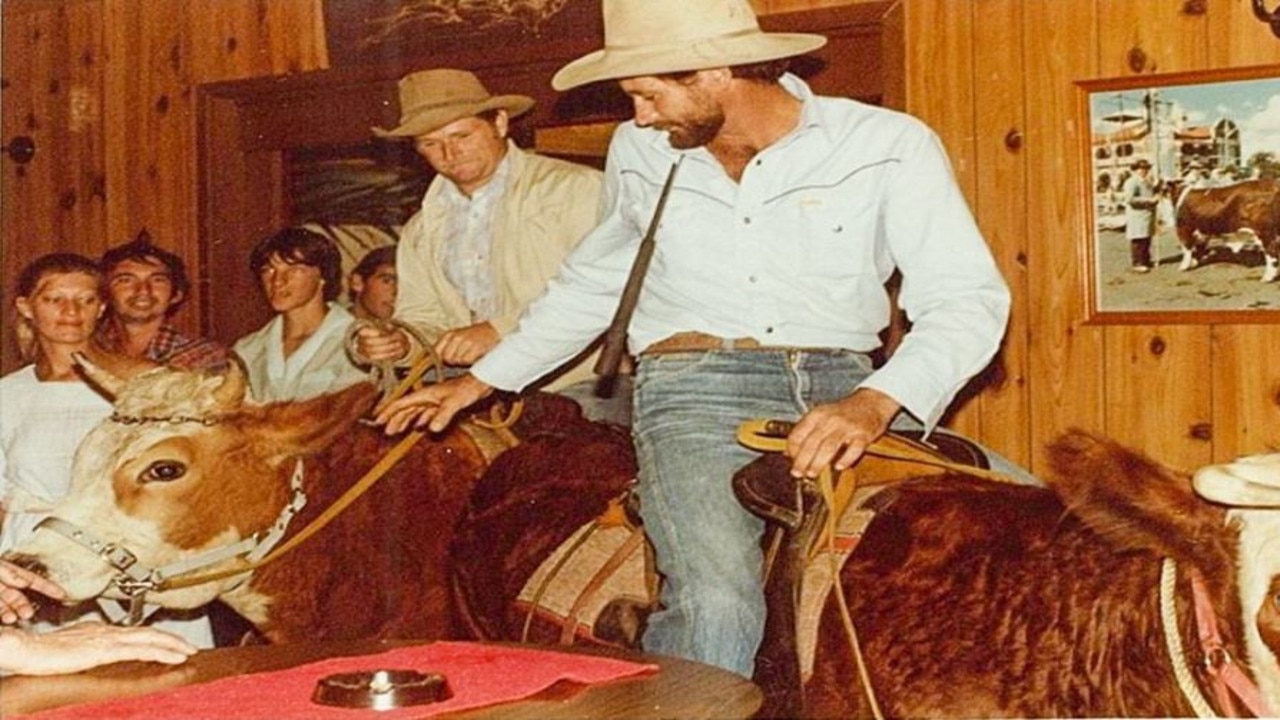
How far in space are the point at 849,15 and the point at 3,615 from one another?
1.46 meters

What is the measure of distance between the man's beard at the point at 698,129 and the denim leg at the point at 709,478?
273 mm

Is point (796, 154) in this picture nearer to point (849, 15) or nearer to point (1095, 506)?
point (849, 15)

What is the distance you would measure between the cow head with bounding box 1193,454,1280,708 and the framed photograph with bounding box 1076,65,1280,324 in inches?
23.2

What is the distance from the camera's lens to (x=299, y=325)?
273 centimetres

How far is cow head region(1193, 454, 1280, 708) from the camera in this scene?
151cm

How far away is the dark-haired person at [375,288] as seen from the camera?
277 centimetres

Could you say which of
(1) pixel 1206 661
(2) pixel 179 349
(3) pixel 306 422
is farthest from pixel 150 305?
(1) pixel 1206 661

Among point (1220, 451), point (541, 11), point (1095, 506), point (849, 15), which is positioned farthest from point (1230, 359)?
point (541, 11)

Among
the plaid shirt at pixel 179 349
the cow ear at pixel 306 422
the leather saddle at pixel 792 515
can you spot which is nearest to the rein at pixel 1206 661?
the leather saddle at pixel 792 515

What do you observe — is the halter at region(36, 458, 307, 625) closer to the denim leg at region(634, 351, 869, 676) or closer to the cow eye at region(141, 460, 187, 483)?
the cow eye at region(141, 460, 187, 483)

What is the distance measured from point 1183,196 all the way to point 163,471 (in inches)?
56.8

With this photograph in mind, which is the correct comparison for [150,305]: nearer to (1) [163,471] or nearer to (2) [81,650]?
(1) [163,471]

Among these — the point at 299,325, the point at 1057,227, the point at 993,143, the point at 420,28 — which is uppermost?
the point at 420,28

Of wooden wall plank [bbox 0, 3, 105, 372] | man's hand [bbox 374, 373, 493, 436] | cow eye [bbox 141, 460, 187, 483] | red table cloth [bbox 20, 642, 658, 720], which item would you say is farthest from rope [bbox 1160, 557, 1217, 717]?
wooden wall plank [bbox 0, 3, 105, 372]
